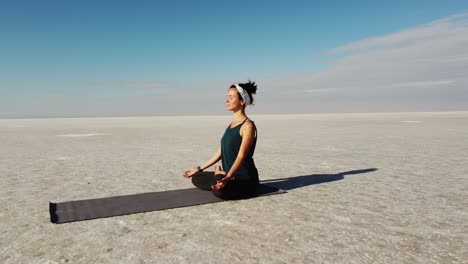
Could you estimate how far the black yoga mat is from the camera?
3.80 m

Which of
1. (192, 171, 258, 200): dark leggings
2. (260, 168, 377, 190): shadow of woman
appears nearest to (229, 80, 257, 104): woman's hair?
(192, 171, 258, 200): dark leggings

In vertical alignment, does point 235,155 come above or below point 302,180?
above

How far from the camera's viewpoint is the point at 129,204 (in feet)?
13.7

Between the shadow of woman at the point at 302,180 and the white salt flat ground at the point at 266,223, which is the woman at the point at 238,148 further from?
the shadow of woman at the point at 302,180

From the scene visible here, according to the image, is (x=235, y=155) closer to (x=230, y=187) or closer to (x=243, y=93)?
(x=230, y=187)

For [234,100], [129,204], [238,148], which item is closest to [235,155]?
[238,148]

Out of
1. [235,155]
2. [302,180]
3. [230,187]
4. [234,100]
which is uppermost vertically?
[234,100]

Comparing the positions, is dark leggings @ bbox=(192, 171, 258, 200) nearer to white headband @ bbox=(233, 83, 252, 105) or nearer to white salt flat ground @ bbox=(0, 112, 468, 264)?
white salt flat ground @ bbox=(0, 112, 468, 264)

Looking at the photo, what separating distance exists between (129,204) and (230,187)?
127 cm

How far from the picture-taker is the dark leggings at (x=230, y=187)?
164 inches

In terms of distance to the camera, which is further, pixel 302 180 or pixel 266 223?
pixel 302 180

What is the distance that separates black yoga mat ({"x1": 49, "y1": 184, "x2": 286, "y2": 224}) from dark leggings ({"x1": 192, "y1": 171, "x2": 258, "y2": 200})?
0.14m

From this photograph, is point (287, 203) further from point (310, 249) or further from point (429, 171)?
point (429, 171)

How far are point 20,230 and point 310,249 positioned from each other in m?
2.83
